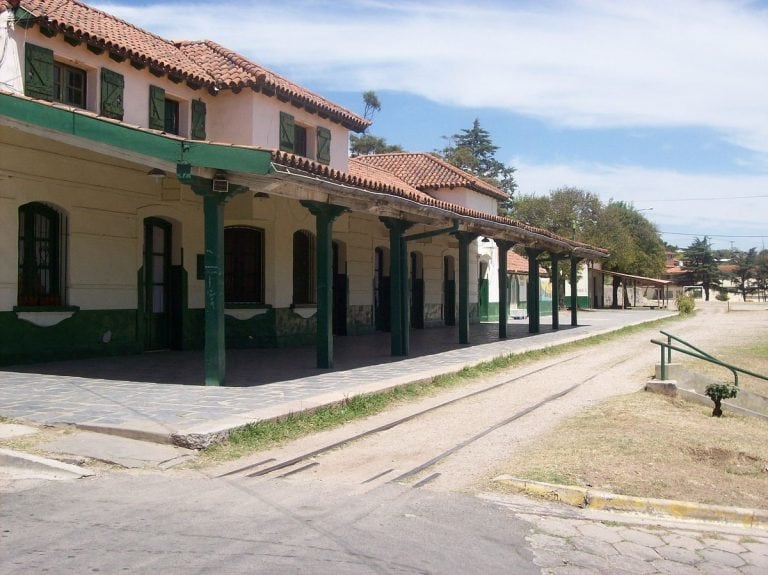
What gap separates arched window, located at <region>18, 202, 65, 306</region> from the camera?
1195cm

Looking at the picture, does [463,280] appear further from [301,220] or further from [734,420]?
[734,420]

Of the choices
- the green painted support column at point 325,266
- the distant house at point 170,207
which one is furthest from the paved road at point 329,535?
the green painted support column at point 325,266

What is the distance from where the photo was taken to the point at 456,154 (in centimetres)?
6612

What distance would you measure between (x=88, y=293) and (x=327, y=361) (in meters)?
4.58

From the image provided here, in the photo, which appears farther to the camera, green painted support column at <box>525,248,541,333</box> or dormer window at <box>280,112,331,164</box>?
green painted support column at <box>525,248,541,333</box>

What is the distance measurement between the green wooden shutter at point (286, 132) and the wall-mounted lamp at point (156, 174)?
A: 181 inches

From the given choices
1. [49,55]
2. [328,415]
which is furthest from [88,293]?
[328,415]

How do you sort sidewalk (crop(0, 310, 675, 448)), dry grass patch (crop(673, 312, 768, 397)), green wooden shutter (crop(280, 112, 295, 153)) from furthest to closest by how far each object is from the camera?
green wooden shutter (crop(280, 112, 295, 153)) < dry grass patch (crop(673, 312, 768, 397)) < sidewalk (crop(0, 310, 675, 448))

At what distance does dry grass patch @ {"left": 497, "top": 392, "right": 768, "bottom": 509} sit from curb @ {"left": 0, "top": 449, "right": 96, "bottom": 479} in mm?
3745

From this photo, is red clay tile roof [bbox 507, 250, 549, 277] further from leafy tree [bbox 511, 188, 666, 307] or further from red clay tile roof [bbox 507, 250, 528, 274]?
leafy tree [bbox 511, 188, 666, 307]

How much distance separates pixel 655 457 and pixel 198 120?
13.3 meters

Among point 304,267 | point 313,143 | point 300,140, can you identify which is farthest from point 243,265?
point 313,143

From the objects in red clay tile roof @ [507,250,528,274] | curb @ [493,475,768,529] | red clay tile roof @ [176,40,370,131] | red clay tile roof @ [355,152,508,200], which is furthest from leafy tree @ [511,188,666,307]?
curb @ [493,475,768,529]

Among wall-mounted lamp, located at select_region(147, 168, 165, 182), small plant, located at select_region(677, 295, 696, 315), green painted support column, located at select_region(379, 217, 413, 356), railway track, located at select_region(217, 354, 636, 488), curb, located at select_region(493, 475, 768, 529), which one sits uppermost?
wall-mounted lamp, located at select_region(147, 168, 165, 182)
